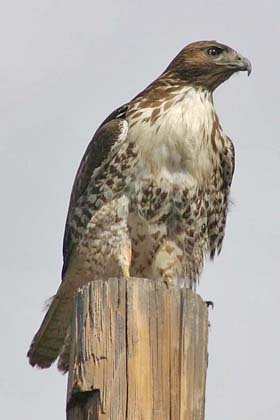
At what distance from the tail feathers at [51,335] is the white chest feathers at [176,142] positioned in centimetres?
102

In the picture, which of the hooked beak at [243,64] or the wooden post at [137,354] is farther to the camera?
the hooked beak at [243,64]

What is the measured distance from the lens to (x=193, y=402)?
3.98 metres

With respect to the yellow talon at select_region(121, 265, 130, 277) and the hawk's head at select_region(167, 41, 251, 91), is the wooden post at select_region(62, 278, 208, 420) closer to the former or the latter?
the yellow talon at select_region(121, 265, 130, 277)

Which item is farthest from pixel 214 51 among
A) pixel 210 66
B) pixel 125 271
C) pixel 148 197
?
pixel 125 271

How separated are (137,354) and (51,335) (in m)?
2.87

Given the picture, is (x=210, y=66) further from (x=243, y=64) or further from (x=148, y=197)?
(x=148, y=197)

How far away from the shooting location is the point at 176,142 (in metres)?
6.94

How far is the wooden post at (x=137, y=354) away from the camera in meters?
3.94

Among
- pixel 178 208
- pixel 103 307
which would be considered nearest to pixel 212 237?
pixel 178 208

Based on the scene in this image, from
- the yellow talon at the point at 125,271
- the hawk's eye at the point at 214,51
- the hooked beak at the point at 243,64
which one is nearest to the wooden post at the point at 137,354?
the yellow talon at the point at 125,271

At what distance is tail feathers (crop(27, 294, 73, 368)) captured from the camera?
666 cm

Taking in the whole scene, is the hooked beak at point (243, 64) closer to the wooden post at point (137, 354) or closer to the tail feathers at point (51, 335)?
the tail feathers at point (51, 335)

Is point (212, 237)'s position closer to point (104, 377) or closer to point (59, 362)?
point (59, 362)

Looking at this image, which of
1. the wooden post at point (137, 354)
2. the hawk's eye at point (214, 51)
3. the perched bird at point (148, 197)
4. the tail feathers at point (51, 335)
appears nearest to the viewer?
the wooden post at point (137, 354)
